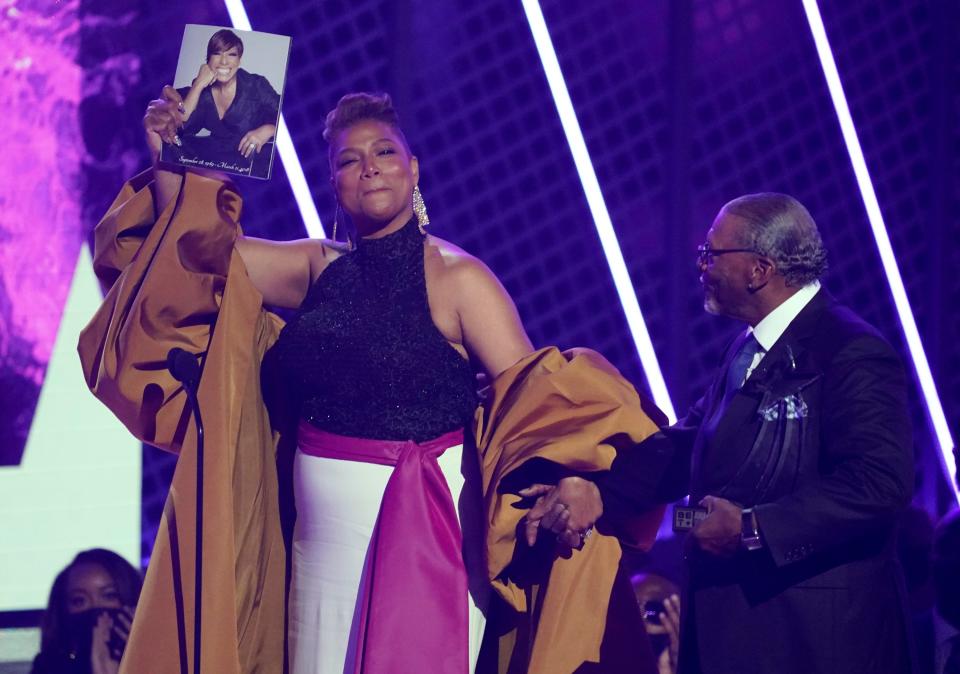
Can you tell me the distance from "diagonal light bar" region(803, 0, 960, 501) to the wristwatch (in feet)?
6.47

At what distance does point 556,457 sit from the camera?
2.35m

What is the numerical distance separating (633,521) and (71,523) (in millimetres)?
1787

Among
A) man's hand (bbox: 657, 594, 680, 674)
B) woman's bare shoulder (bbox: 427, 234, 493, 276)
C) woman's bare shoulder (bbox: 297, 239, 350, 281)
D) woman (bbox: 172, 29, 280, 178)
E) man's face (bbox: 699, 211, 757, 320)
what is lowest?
man's hand (bbox: 657, 594, 680, 674)

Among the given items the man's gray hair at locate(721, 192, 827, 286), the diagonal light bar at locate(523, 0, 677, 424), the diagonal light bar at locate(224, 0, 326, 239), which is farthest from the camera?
the diagonal light bar at locate(523, 0, 677, 424)

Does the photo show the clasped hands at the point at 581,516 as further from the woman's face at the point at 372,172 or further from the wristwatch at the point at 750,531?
the woman's face at the point at 372,172

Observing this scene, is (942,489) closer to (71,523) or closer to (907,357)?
(907,357)

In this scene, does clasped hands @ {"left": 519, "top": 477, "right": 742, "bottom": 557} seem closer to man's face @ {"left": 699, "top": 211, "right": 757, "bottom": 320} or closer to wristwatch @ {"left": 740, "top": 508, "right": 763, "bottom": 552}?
wristwatch @ {"left": 740, "top": 508, "right": 763, "bottom": 552}

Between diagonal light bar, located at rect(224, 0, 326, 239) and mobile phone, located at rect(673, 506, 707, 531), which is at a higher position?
diagonal light bar, located at rect(224, 0, 326, 239)

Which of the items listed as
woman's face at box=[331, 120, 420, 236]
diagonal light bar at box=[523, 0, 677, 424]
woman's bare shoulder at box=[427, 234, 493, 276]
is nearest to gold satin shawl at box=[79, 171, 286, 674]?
woman's face at box=[331, 120, 420, 236]

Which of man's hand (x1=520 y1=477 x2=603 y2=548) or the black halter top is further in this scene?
the black halter top

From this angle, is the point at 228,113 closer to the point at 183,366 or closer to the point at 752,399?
the point at 183,366

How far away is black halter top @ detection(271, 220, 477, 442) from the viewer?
2.42 metres

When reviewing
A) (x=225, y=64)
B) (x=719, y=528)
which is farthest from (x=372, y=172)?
(x=719, y=528)

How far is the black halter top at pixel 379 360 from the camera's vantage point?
2418mm
